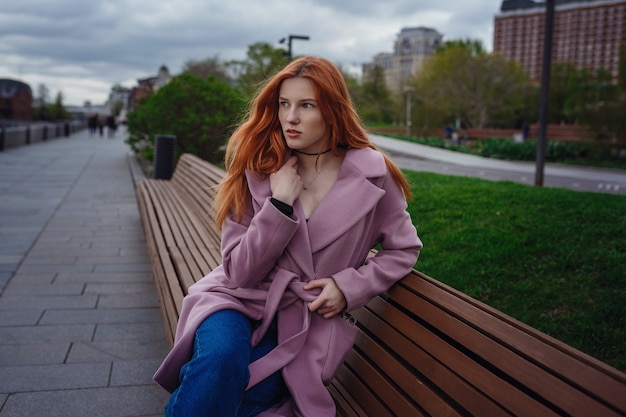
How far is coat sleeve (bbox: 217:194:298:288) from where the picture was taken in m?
2.22

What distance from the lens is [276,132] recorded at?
255 cm

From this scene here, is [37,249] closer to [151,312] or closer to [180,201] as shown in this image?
[180,201]

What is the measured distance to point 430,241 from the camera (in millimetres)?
5539

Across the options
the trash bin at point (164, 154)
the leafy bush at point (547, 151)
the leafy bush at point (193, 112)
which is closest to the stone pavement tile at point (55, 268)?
the trash bin at point (164, 154)

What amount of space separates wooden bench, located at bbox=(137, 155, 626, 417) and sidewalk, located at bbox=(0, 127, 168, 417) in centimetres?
66

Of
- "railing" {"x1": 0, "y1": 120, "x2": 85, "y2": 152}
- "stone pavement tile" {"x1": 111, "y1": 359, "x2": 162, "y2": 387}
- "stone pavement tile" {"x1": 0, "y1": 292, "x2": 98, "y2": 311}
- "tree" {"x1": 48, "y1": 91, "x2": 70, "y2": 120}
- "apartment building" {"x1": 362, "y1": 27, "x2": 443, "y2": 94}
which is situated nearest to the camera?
"stone pavement tile" {"x1": 111, "y1": 359, "x2": 162, "y2": 387}

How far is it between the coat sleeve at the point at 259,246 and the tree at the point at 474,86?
137ft

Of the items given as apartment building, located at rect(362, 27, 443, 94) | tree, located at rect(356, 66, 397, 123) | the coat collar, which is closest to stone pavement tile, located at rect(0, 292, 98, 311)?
the coat collar

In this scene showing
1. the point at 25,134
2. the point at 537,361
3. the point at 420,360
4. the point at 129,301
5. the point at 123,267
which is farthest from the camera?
the point at 25,134

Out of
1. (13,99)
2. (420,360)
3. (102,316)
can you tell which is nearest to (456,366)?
(420,360)

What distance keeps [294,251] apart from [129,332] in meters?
2.51

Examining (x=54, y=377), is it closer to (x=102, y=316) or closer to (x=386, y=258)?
(x=102, y=316)

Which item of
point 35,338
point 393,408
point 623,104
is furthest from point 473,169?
point 393,408

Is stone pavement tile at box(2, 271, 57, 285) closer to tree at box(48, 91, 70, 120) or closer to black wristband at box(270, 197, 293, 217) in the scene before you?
black wristband at box(270, 197, 293, 217)
